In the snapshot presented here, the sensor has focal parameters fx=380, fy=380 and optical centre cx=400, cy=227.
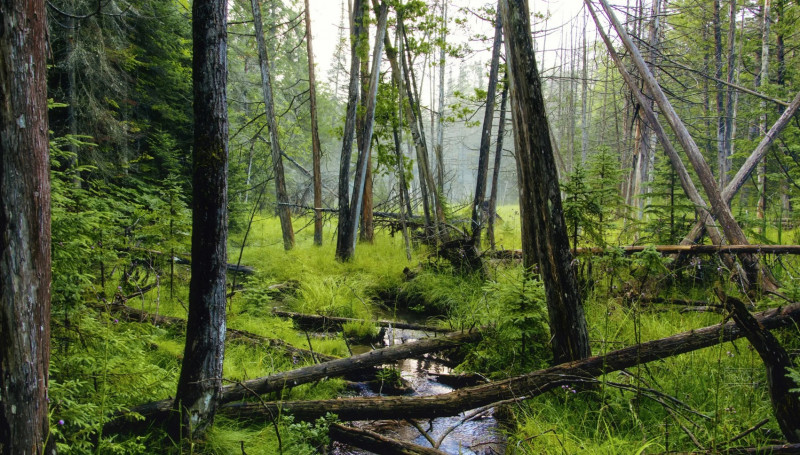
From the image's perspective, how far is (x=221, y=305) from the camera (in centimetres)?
280

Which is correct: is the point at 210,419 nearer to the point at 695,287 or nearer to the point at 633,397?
the point at 633,397

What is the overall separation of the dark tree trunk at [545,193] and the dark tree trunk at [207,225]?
2448 millimetres

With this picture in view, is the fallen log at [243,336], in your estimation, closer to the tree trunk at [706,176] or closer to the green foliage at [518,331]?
the green foliage at [518,331]

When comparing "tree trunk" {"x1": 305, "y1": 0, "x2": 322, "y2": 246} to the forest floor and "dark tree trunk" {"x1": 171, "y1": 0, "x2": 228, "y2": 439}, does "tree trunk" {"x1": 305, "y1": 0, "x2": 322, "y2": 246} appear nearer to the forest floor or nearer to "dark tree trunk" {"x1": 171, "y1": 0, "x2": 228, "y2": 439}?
the forest floor

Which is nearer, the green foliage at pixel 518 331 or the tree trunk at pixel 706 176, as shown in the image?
the green foliage at pixel 518 331

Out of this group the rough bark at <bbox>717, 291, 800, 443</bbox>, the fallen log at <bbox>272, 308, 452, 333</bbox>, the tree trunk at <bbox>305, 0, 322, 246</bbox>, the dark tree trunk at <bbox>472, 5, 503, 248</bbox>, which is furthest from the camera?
the tree trunk at <bbox>305, 0, 322, 246</bbox>

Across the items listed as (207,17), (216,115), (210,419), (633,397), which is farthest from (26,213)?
(633,397)

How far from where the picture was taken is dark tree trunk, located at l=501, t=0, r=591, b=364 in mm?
3428

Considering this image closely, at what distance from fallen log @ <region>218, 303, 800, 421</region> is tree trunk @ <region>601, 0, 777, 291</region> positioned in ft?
6.16

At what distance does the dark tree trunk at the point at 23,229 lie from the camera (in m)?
1.70

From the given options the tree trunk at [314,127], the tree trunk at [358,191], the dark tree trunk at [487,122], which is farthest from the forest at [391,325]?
the tree trunk at [314,127]

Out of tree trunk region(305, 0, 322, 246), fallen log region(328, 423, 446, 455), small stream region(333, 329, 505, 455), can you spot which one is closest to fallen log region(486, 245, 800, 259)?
small stream region(333, 329, 505, 455)

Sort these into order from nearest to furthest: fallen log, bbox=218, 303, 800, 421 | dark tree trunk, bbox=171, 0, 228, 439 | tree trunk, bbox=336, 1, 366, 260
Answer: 1. dark tree trunk, bbox=171, 0, 228, 439
2. fallen log, bbox=218, 303, 800, 421
3. tree trunk, bbox=336, 1, 366, 260

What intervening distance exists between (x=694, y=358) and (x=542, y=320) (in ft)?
A: 4.77
